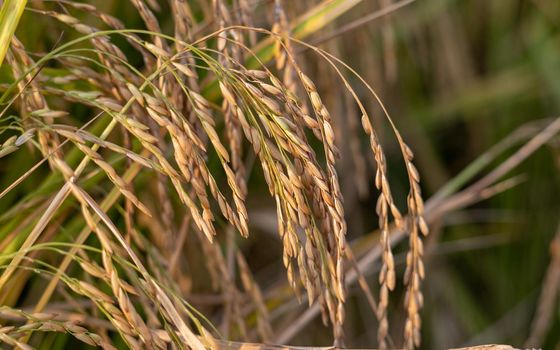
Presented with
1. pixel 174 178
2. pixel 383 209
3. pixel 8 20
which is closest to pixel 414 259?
pixel 383 209

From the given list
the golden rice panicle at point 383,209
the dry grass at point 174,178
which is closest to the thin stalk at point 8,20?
the dry grass at point 174,178

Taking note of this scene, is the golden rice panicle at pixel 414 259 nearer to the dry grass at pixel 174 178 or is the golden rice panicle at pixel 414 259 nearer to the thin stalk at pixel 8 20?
the dry grass at pixel 174 178

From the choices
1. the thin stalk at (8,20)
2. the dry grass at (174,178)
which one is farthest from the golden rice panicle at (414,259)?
the thin stalk at (8,20)

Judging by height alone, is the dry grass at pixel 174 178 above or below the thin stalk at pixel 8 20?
below

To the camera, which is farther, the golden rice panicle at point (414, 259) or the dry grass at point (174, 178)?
the golden rice panicle at point (414, 259)

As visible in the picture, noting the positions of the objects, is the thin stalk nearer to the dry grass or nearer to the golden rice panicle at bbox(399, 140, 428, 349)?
the dry grass

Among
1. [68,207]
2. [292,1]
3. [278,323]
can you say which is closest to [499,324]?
[278,323]

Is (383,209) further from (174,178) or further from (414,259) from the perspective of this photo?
(174,178)

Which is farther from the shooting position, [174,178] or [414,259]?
[414,259]

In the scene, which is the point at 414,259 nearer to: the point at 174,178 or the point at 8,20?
the point at 174,178

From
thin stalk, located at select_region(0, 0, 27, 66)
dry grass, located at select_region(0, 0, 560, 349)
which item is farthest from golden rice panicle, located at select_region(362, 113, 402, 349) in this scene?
thin stalk, located at select_region(0, 0, 27, 66)

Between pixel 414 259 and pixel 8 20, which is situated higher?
pixel 8 20

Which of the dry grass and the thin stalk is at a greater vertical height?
the thin stalk
